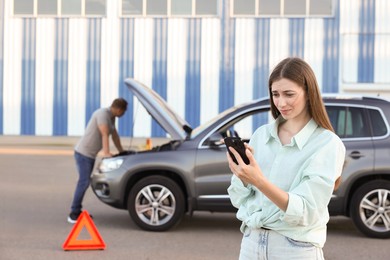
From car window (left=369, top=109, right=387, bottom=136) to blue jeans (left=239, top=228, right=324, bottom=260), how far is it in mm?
6514

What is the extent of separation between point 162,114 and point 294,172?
23.3 feet

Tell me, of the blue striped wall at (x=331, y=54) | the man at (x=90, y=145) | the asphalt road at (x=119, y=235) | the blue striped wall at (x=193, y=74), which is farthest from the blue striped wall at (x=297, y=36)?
the man at (x=90, y=145)

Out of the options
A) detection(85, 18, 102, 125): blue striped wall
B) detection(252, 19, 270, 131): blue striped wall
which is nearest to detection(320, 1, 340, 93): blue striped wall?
detection(252, 19, 270, 131): blue striped wall

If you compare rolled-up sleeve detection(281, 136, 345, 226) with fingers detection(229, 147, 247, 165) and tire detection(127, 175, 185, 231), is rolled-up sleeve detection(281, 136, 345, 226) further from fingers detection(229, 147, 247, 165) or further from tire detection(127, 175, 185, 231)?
tire detection(127, 175, 185, 231)

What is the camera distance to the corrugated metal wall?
97.6 ft

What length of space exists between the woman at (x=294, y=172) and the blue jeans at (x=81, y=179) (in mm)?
7396

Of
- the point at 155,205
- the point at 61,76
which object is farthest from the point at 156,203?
the point at 61,76

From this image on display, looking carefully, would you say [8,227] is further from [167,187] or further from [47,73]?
[47,73]

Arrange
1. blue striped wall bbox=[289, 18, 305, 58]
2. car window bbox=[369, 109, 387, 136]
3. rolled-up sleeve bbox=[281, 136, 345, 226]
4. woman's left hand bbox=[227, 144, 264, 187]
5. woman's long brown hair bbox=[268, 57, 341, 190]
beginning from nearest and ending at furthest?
woman's left hand bbox=[227, 144, 264, 187] < rolled-up sleeve bbox=[281, 136, 345, 226] < woman's long brown hair bbox=[268, 57, 341, 190] < car window bbox=[369, 109, 387, 136] < blue striped wall bbox=[289, 18, 305, 58]

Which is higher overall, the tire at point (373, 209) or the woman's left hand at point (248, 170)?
the woman's left hand at point (248, 170)

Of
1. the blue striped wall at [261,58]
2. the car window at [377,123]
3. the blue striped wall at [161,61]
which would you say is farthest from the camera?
the blue striped wall at [161,61]

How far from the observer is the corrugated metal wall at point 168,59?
1171 inches

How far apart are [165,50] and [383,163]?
22.0 meters

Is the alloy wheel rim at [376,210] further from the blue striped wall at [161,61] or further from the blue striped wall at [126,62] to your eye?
the blue striped wall at [126,62]
